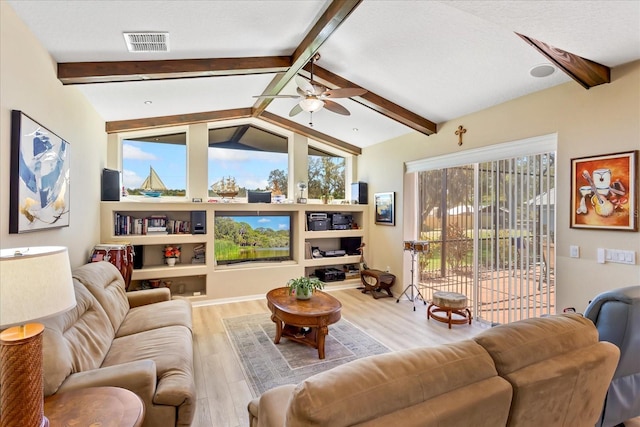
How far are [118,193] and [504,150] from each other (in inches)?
202

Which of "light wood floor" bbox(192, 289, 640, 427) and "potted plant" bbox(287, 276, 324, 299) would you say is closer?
"light wood floor" bbox(192, 289, 640, 427)

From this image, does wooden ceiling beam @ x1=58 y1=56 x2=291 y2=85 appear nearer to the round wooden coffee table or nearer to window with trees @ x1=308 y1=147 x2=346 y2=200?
the round wooden coffee table

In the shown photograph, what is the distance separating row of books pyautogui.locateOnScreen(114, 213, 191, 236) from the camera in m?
4.38

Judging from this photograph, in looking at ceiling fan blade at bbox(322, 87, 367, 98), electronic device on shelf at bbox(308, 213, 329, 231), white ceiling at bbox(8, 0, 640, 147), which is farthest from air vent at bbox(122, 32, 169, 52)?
electronic device on shelf at bbox(308, 213, 329, 231)

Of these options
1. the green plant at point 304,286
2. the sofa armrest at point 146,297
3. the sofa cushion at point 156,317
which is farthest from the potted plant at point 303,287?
the sofa armrest at point 146,297

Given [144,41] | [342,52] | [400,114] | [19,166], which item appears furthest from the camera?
[400,114]

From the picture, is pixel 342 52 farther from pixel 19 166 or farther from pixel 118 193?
pixel 118 193

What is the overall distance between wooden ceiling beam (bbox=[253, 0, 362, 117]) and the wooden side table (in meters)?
2.91

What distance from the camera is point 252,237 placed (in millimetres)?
5312

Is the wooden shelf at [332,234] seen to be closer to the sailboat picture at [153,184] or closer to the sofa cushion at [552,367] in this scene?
the sailboat picture at [153,184]

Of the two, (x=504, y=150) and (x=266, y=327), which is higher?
(x=504, y=150)

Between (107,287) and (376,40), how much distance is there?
3516mm

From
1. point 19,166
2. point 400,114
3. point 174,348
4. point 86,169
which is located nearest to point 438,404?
point 174,348

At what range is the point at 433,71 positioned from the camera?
324 centimetres
